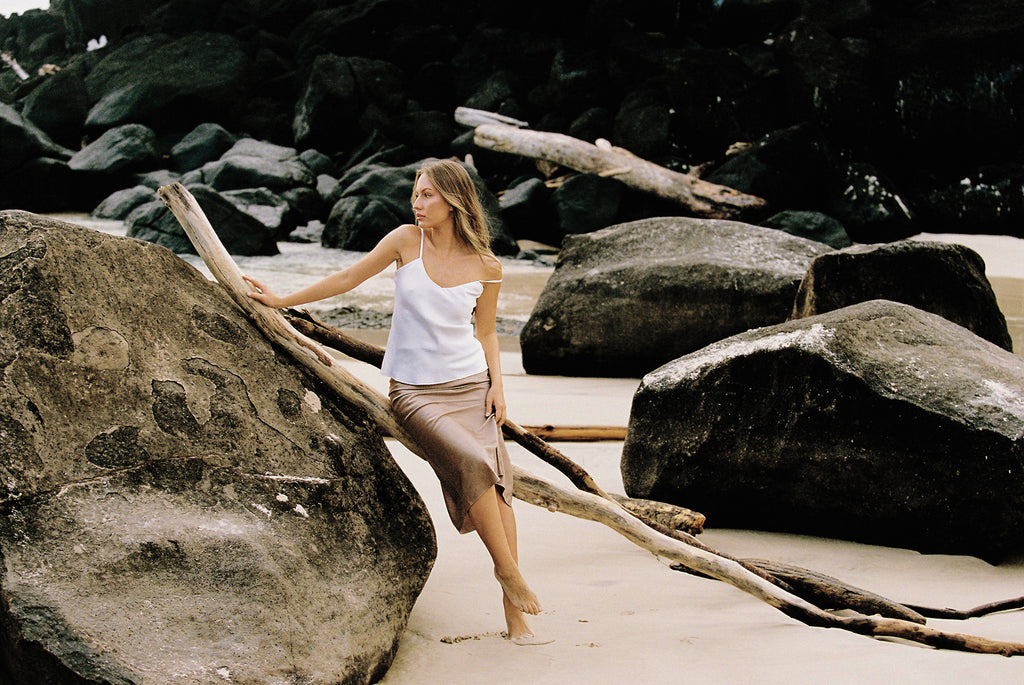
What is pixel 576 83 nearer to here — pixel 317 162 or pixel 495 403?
pixel 317 162

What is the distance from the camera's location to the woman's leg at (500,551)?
2.61m

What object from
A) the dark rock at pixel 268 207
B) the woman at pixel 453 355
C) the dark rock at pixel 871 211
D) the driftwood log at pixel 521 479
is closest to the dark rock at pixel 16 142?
the dark rock at pixel 268 207

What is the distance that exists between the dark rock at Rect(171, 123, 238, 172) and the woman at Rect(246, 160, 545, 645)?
2081cm

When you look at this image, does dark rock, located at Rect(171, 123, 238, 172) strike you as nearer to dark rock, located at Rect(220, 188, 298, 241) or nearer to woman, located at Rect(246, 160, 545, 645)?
dark rock, located at Rect(220, 188, 298, 241)

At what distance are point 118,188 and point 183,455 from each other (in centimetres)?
2023

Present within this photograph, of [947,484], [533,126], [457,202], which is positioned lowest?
[947,484]

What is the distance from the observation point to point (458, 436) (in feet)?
8.68

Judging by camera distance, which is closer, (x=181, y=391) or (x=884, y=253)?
(x=181, y=391)

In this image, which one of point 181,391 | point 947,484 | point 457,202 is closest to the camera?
point 181,391

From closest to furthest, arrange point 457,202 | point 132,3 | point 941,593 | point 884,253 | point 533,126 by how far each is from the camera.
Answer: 1. point 457,202
2. point 941,593
3. point 884,253
4. point 533,126
5. point 132,3

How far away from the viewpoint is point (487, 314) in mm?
2920

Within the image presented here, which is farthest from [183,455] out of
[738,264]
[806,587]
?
[738,264]

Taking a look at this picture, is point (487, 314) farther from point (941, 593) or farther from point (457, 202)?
point (941, 593)

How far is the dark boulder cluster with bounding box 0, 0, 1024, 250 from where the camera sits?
1631cm
